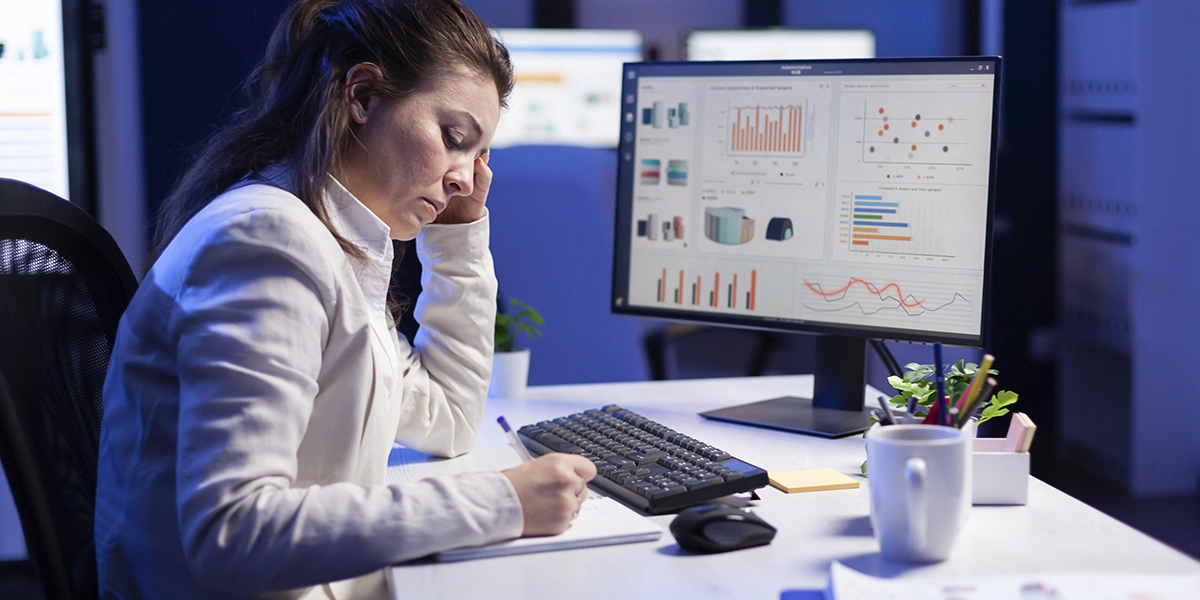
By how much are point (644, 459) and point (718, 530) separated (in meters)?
0.22

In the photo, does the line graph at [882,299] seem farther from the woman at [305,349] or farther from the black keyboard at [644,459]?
the woman at [305,349]

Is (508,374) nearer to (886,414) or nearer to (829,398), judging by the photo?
(829,398)

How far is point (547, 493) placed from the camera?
2.93ft

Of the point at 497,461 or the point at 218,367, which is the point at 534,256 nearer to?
the point at 497,461

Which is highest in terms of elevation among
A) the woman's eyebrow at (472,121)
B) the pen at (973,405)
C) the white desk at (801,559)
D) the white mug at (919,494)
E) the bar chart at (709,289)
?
the woman's eyebrow at (472,121)

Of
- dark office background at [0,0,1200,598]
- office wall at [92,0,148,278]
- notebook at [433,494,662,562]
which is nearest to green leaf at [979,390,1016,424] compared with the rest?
notebook at [433,494,662,562]

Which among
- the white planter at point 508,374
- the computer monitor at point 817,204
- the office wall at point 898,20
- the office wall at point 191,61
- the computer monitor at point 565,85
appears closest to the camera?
the computer monitor at point 817,204

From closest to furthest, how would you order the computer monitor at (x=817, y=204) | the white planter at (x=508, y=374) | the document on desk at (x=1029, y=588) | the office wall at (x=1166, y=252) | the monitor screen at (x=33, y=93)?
1. the document on desk at (x=1029, y=588)
2. the computer monitor at (x=817, y=204)
3. the white planter at (x=508, y=374)
4. the monitor screen at (x=33, y=93)
5. the office wall at (x=1166, y=252)

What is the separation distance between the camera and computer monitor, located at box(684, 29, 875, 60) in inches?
146

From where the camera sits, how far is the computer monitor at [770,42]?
371 cm

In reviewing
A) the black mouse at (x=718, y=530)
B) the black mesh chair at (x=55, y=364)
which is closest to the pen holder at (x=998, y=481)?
the black mouse at (x=718, y=530)

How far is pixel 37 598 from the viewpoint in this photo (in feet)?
8.24

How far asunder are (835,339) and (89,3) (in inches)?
82.4

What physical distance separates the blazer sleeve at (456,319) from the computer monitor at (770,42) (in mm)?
2540
